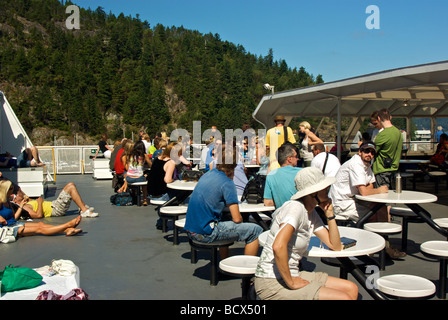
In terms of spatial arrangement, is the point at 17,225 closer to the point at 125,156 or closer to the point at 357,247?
the point at 125,156

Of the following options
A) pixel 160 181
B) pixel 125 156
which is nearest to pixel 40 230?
pixel 160 181

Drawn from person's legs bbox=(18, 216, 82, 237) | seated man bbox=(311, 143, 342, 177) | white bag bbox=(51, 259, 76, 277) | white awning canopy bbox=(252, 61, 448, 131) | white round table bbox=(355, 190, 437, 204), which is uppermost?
white awning canopy bbox=(252, 61, 448, 131)

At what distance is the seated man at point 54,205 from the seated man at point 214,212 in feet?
12.5

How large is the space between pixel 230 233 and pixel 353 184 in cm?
174

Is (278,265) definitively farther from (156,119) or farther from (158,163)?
(156,119)

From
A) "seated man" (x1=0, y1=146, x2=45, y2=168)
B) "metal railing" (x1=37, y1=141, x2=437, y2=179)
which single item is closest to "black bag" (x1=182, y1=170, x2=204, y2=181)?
"seated man" (x1=0, y1=146, x2=45, y2=168)

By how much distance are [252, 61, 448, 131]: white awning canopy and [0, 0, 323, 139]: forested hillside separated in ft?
242

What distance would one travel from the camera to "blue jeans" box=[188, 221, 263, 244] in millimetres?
4105

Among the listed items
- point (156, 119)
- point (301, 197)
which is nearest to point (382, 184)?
point (301, 197)

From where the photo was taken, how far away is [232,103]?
330 ft

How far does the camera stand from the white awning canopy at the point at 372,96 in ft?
28.5

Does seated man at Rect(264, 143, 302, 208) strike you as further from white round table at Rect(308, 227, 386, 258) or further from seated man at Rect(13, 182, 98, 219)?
seated man at Rect(13, 182, 98, 219)

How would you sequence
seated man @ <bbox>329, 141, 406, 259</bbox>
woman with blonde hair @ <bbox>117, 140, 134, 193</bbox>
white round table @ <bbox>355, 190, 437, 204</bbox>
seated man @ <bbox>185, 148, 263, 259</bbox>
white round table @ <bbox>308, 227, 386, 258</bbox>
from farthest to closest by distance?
woman with blonde hair @ <bbox>117, 140, 134, 193</bbox>
seated man @ <bbox>329, 141, 406, 259</bbox>
white round table @ <bbox>355, 190, 437, 204</bbox>
seated man @ <bbox>185, 148, 263, 259</bbox>
white round table @ <bbox>308, 227, 386, 258</bbox>
